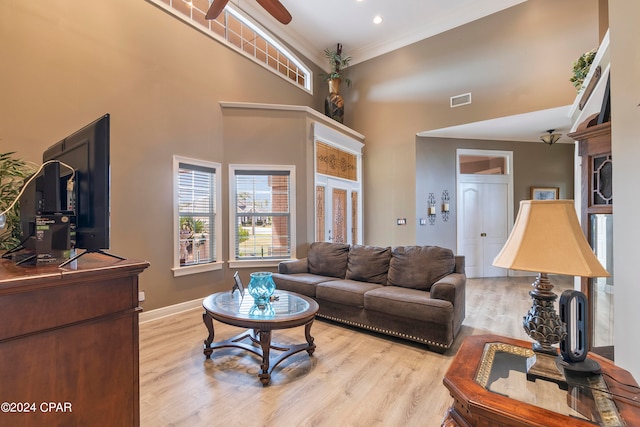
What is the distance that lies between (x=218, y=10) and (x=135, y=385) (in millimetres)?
3569

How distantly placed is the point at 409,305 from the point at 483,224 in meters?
4.33

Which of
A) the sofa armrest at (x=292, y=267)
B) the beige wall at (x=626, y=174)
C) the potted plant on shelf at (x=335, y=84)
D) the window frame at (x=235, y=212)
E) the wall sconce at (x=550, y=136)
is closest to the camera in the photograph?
the beige wall at (x=626, y=174)

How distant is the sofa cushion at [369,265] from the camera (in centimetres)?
374

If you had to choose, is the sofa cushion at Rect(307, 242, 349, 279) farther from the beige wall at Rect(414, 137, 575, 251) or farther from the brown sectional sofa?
the beige wall at Rect(414, 137, 575, 251)

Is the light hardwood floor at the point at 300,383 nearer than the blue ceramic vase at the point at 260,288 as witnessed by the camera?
Yes

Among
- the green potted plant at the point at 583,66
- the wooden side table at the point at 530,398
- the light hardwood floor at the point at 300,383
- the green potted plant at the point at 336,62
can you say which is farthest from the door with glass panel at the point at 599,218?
the green potted plant at the point at 336,62

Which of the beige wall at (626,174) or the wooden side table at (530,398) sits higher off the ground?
the beige wall at (626,174)

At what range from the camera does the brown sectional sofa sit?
9.41ft

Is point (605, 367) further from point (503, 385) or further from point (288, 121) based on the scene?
point (288, 121)

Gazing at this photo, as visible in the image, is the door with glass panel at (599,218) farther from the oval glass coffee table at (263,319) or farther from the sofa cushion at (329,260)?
the sofa cushion at (329,260)

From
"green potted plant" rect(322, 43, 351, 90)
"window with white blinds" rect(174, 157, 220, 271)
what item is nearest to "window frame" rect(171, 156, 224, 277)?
"window with white blinds" rect(174, 157, 220, 271)

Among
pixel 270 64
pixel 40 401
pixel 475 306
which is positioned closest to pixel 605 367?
pixel 40 401

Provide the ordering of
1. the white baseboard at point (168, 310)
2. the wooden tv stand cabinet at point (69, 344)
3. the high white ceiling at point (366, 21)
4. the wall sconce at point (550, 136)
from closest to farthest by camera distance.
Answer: the wooden tv stand cabinet at point (69, 344)
the white baseboard at point (168, 310)
the high white ceiling at point (366, 21)
the wall sconce at point (550, 136)

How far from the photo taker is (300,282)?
12.5ft
